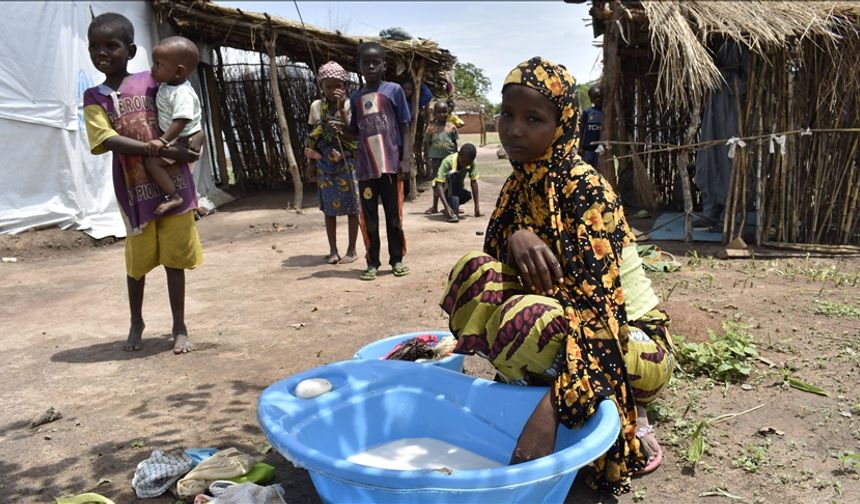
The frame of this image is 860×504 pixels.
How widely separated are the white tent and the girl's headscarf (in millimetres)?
6173

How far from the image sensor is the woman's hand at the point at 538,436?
6.54 feet

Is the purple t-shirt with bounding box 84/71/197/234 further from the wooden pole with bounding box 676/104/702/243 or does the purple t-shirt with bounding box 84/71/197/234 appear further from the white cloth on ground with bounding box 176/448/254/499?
the wooden pole with bounding box 676/104/702/243

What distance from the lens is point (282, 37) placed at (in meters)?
9.53

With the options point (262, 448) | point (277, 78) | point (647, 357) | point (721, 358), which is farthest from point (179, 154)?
point (277, 78)

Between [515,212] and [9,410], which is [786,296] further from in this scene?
[9,410]

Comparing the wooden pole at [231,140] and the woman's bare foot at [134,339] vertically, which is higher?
the wooden pole at [231,140]

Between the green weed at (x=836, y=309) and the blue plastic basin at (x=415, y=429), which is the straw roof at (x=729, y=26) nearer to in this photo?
the green weed at (x=836, y=309)

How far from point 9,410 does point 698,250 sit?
18.0ft

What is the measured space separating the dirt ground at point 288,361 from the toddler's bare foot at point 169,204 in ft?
2.66

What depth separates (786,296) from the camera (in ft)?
14.1

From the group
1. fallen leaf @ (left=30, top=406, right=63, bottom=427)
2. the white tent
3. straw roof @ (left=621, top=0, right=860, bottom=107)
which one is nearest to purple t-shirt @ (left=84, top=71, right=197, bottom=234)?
fallen leaf @ (left=30, top=406, right=63, bottom=427)

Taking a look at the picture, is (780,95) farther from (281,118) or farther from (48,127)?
(48,127)

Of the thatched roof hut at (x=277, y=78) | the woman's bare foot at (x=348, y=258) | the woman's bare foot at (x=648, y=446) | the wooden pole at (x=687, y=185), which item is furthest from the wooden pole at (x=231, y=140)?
the woman's bare foot at (x=648, y=446)

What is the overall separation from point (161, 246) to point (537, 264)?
2.25 meters
